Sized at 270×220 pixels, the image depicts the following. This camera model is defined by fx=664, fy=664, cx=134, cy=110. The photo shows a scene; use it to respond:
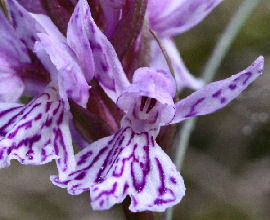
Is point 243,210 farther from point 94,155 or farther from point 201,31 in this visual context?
point 94,155

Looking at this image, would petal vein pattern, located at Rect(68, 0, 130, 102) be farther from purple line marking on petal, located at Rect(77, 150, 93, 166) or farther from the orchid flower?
purple line marking on petal, located at Rect(77, 150, 93, 166)

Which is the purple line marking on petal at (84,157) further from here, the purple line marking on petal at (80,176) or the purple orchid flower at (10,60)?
the purple orchid flower at (10,60)

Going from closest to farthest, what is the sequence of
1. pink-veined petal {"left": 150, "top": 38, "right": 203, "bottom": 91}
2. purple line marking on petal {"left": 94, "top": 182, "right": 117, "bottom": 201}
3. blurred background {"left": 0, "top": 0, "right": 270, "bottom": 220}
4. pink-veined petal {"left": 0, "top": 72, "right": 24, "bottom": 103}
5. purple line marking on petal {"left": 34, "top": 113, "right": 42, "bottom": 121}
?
purple line marking on petal {"left": 94, "top": 182, "right": 117, "bottom": 201} → purple line marking on petal {"left": 34, "top": 113, "right": 42, "bottom": 121} → pink-veined petal {"left": 0, "top": 72, "right": 24, "bottom": 103} → pink-veined petal {"left": 150, "top": 38, "right": 203, "bottom": 91} → blurred background {"left": 0, "top": 0, "right": 270, "bottom": 220}

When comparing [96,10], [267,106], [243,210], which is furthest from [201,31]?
[96,10]

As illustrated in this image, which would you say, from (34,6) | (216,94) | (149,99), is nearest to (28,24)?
(34,6)

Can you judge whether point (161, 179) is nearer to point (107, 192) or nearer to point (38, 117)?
point (107, 192)

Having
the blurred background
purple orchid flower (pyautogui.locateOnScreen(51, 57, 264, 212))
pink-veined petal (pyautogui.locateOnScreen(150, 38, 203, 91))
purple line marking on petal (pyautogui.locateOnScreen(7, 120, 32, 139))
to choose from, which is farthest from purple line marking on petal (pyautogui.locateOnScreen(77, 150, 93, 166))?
the blurred background
